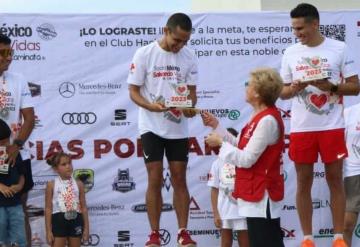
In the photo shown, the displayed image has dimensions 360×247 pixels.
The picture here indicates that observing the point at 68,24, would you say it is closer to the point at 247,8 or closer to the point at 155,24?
the point at 155,24

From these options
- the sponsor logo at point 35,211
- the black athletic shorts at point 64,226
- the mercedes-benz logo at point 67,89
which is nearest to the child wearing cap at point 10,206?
the black athletic shorts at point 64,226

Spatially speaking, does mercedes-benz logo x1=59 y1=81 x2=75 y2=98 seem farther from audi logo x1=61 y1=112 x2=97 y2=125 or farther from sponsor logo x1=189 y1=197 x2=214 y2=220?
sponsor logo x1=189 y1=197 x2=214 y2=220

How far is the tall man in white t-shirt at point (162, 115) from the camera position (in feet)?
16.6

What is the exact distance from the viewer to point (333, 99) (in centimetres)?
505

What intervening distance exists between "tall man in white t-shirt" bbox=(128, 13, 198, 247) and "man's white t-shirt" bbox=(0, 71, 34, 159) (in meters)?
1.16

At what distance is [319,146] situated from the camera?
→ 5016 millimetres

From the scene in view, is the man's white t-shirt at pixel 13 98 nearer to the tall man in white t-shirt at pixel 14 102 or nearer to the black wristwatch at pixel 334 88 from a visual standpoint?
the tall man in white t-shirt at pixel 14 102

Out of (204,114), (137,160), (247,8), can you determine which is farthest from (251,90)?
(247,8)

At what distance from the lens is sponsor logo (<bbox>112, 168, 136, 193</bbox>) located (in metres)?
7.11

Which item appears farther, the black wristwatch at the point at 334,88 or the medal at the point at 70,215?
the medal at the point at 70,215

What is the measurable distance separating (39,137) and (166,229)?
1.64m

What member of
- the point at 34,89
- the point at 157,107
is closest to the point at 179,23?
the point at 157,107

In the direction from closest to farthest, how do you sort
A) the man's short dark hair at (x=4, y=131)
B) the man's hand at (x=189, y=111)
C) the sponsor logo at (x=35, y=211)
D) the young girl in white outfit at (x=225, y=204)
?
the man's hand at (x=189, y=111) < the man's short dark hair at (x=4, y=131) < the young girl in white outfit at (x=225, y=204) < the sponsor logo at (x=35, y=211)

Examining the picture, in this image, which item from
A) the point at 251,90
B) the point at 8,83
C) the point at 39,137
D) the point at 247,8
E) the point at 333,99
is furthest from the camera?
the point at 247,8
